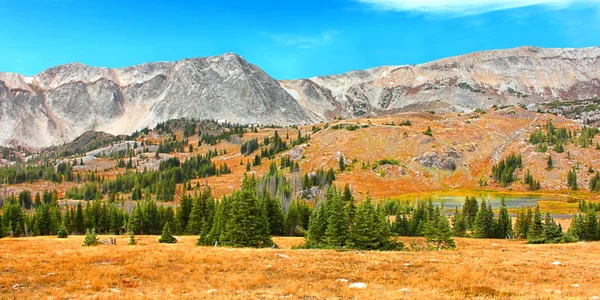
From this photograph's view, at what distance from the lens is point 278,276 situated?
90.9 feet

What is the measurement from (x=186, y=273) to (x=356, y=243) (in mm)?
25100

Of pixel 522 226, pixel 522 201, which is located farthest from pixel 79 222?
pixel 522 201

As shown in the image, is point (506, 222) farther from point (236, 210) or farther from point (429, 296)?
point (429, 296)

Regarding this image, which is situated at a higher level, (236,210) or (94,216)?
(236,210)

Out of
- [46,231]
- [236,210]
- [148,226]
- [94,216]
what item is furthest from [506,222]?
[46,231]

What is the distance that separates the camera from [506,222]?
94438 millimetres

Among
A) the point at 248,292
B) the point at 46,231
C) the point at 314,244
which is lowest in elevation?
the point at 46,231

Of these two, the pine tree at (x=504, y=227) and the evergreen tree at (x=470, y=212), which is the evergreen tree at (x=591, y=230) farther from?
the evergreen tree at (x=470, y=212)

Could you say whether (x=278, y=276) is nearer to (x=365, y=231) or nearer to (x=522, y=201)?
(x=365, y=231)

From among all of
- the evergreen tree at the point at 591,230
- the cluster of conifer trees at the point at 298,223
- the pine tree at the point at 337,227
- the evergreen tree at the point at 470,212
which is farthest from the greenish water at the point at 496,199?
the pine tree at the point at 337,227

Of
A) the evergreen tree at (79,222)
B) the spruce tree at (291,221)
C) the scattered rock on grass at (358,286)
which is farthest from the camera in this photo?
the evergreen tree at (79,222)

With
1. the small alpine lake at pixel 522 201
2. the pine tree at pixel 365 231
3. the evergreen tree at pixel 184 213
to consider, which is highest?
the pine tree at pixel 365 231

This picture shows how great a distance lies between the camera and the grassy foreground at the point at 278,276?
21922 mm


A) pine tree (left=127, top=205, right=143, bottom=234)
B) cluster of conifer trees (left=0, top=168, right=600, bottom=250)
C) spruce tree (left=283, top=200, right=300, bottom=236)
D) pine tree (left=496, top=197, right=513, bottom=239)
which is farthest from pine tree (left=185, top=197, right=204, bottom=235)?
pine tree (left=496, top=197, right=513, bottom=239)
